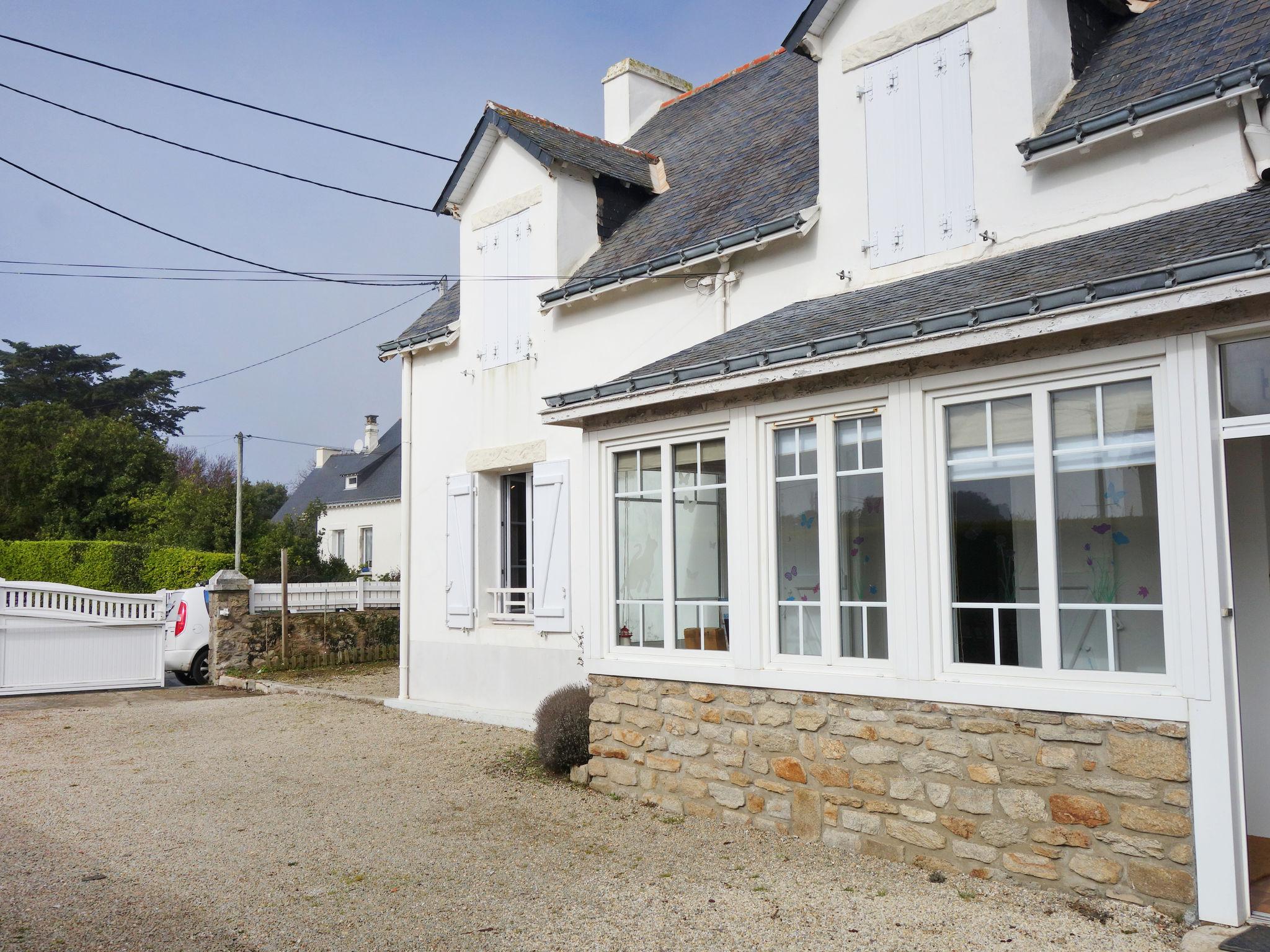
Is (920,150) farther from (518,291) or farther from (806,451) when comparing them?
(518,291)

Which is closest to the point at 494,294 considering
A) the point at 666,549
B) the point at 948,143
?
the point at 666,549

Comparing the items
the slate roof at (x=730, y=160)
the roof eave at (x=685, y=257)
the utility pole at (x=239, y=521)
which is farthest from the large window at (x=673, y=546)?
the utility pole at (x=239, y=521)

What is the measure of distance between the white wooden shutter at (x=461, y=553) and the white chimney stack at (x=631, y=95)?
5.59 metres

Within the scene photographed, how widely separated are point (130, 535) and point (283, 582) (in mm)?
17501

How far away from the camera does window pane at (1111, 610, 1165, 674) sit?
4969 millimetres

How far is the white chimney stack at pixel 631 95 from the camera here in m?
14.4

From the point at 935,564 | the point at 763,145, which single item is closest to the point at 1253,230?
the point at 935,564

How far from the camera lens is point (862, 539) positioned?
20.5ft

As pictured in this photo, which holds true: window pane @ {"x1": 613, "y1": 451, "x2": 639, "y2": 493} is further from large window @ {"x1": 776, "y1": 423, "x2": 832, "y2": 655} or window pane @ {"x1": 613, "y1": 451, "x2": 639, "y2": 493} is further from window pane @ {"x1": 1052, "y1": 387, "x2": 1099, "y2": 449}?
window pane @ {"x1": 1052, "y1": 387, "x2": 1099, "y2": 449}

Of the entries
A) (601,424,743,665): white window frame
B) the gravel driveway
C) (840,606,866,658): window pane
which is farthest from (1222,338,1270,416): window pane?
(601,424,743,665): white window frame

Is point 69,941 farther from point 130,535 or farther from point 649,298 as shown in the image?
point 130,535

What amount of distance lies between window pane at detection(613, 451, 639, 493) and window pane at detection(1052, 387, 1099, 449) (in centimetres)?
314

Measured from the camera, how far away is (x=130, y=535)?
1220 inches

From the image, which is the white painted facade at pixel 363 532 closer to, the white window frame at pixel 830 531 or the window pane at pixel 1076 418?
the white window frame at pixel 830 531
